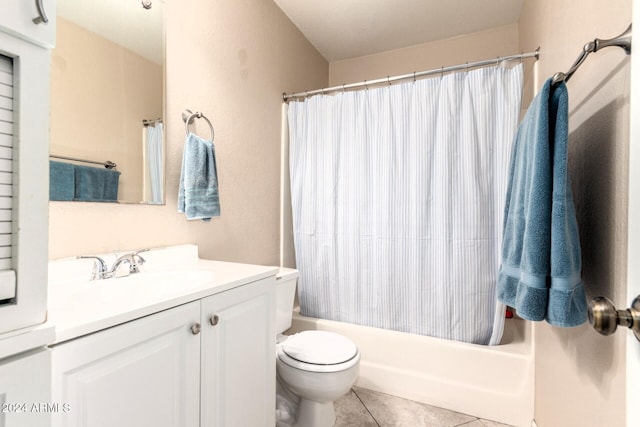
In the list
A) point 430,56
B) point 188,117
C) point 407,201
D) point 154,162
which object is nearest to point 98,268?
point 154,162

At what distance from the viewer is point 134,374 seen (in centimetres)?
75

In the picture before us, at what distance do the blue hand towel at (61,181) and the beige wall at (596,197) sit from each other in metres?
1.60

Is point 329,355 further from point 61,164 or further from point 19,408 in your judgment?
point 61,164

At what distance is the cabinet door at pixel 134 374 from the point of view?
0.64 metres

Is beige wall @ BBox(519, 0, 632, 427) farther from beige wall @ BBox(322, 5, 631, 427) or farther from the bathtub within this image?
the bathtub

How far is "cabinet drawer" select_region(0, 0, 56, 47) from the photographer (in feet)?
1.33

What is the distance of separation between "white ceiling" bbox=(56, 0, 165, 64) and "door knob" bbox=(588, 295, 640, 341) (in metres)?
1.68

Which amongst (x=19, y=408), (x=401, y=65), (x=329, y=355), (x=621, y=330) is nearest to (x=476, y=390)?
(x=329, y=355)

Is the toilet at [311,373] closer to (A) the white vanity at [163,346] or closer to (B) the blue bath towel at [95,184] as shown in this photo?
(A) the white vanity at [163,346]

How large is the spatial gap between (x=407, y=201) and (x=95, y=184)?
157cm

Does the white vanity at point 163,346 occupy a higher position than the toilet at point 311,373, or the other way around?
the white vanity at point 163,346

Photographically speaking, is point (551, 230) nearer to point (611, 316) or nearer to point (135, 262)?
point (611, 316)

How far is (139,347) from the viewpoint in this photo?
0.76 metres

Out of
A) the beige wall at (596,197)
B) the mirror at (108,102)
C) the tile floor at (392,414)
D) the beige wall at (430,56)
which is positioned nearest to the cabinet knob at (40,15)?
the mirror at (108,102)
